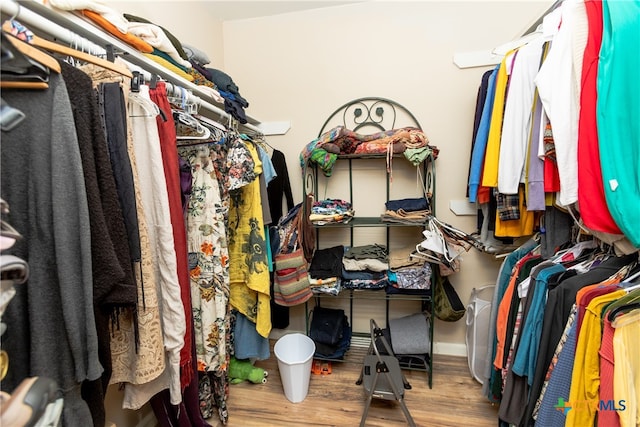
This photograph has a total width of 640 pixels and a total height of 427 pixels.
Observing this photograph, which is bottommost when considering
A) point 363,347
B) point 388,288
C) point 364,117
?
point 363,347

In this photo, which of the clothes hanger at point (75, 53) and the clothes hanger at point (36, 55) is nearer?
the clothes hanger at point (36, 55)

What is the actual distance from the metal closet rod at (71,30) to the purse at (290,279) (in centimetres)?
105

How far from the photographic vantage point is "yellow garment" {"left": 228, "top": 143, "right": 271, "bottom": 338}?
161 centimetres

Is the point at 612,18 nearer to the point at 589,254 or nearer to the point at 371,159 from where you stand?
the point at 589,254

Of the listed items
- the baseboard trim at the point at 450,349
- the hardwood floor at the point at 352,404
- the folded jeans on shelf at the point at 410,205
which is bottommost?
the hardwood floor at the point at 352,404

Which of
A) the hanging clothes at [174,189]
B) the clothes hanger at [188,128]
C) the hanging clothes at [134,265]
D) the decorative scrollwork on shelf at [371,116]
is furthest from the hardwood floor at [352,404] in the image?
the decorative scrollwork on shelf at [371,116]

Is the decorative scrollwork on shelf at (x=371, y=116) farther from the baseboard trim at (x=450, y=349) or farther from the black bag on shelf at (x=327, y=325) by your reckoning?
the baseboard trim at (x=450, y=349)

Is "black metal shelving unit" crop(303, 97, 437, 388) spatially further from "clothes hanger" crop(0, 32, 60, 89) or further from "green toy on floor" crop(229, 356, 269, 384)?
"clothes hanger" crop(0, 32, 60, 89)

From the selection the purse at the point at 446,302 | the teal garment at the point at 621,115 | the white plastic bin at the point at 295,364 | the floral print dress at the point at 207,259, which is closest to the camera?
the teal garment at the point at 621,115

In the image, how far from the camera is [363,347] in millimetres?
2154

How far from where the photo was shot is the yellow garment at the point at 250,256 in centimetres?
161

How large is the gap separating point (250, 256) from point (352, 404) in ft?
3.25

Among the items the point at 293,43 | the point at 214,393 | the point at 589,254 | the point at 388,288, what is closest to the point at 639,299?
the point at 589,254

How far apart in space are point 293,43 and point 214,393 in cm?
226
